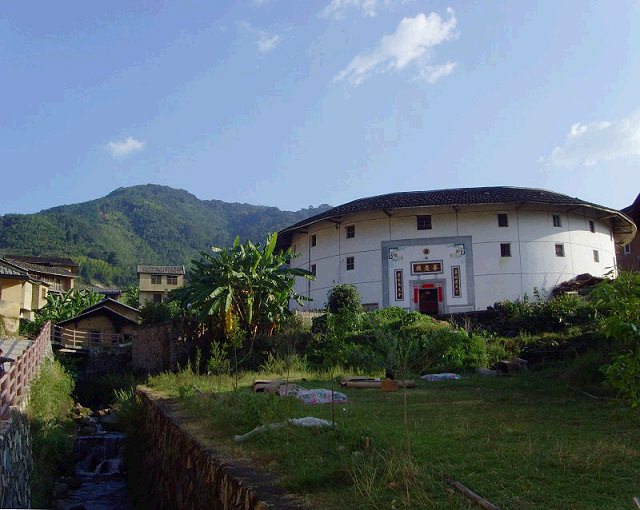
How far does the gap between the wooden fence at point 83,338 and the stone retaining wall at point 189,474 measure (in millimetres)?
28043

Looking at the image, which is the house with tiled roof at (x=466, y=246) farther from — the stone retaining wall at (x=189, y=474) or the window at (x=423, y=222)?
the stone retaining wall at (x=189, y=474)

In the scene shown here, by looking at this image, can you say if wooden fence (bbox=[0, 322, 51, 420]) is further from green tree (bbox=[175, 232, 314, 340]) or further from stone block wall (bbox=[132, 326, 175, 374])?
stone block wall (bbox=[132, 326, 175, 374])

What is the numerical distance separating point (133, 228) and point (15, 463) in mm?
138617

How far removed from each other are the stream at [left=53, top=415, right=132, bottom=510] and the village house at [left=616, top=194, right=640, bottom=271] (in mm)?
35837

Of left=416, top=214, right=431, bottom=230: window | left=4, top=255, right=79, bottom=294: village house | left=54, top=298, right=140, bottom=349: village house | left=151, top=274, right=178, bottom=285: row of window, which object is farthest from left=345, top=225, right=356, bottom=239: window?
left=151, top=274, right=178, bottom=285: row of window

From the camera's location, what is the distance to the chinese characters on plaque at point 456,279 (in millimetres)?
34781

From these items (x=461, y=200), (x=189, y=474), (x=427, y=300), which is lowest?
(x=189, y=474)

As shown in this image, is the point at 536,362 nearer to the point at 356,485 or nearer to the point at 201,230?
the point at 356,485

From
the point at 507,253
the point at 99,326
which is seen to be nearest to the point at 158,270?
the point at 99,326

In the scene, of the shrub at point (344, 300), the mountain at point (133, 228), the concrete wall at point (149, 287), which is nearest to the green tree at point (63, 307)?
the concrete wall at point (149, 287)

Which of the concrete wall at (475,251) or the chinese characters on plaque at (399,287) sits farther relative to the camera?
the chinese characters on plaque at (399,287)

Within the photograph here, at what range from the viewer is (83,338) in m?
44.0

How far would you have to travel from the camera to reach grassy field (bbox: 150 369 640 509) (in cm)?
555

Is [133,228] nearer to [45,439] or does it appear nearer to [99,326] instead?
[99,326]
